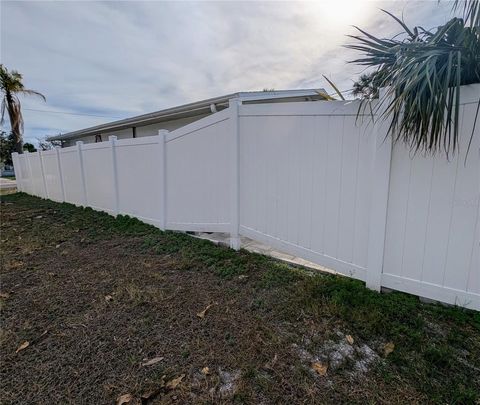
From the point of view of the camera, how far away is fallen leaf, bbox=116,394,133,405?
5.18ft

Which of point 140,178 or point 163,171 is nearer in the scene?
point 163,171

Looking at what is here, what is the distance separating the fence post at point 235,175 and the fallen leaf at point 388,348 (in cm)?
238

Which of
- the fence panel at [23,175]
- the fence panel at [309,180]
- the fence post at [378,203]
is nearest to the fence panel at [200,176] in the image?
the fence panel at [309,180]

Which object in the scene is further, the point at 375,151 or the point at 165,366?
the point at 375,151

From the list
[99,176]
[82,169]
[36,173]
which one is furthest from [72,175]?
[36,173]

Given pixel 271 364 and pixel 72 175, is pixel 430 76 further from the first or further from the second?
pixel 72 175

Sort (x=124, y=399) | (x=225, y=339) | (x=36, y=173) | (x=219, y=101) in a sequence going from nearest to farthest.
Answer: (x=124, y=399) < (x=225, y=339) < (x=219, y=101) < (x=36, y=173)

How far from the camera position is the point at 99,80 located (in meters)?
12.9

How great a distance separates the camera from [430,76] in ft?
6.33

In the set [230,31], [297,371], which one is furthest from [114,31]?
[297,371]

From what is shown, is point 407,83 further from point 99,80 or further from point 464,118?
point 99,80

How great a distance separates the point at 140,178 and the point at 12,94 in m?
15.5

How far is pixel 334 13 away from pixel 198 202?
326 cm

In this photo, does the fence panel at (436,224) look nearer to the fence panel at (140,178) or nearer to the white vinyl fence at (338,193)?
the white vinyl fence at (338,193)
